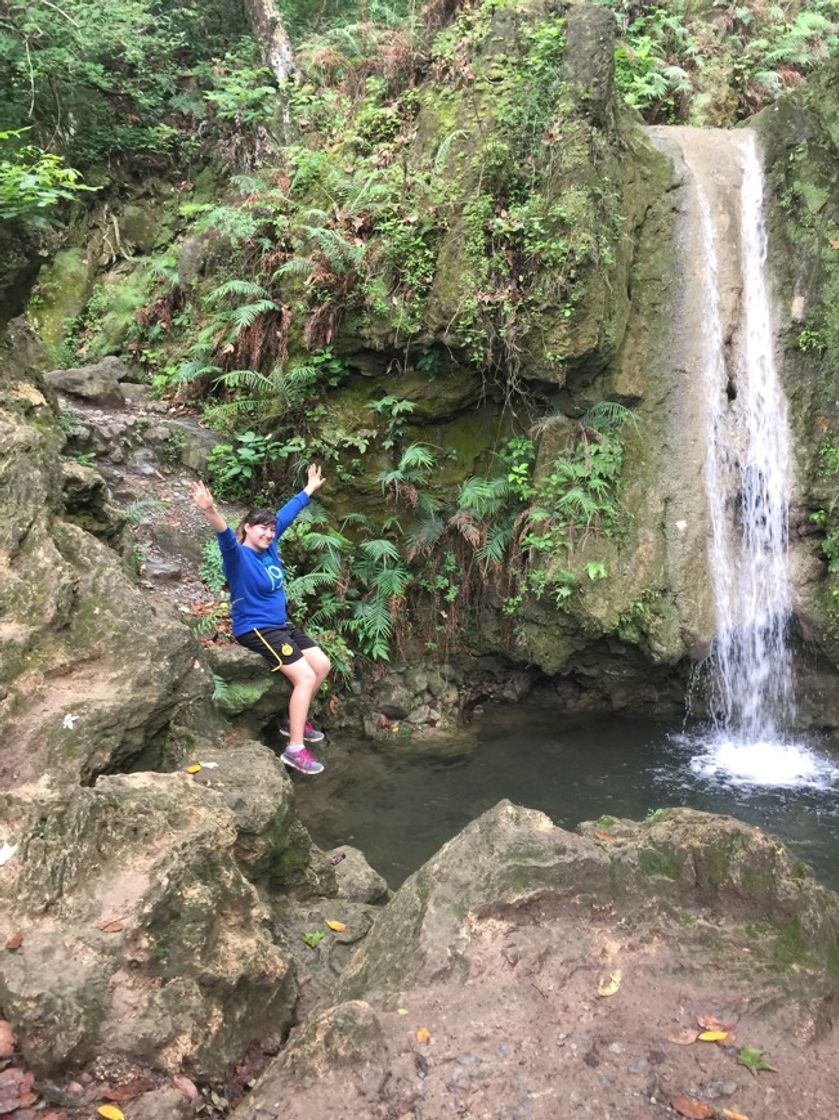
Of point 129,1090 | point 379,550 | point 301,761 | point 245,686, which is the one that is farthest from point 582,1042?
point 379,550

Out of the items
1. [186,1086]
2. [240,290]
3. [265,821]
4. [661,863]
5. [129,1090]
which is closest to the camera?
[129,1090]

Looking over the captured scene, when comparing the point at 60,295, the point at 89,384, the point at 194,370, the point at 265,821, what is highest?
the point at 60,295

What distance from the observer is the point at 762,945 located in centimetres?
328

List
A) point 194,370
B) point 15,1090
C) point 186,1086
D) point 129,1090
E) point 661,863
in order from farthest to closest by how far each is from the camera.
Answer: point 194,370, point 661,863, point 186,1086, point 129,1090, point 15,1090

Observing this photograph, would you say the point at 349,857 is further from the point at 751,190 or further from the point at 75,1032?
the point at 751,190

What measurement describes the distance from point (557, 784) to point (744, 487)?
12.4 ft

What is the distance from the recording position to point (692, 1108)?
2572 mm

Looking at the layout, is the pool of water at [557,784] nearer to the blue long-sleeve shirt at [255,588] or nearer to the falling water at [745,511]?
the falling water at [745,511]

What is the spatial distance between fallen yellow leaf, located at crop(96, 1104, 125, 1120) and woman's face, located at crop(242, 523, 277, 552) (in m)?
4.00

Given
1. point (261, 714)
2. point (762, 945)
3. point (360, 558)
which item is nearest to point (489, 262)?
point (360, 558)

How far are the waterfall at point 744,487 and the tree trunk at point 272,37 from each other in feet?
23.5

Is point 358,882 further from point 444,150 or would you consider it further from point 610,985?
point 444,150

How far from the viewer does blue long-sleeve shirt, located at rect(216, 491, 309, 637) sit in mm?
6035

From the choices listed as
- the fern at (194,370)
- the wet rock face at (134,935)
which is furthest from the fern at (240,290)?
the wet rock face at (134,935)
